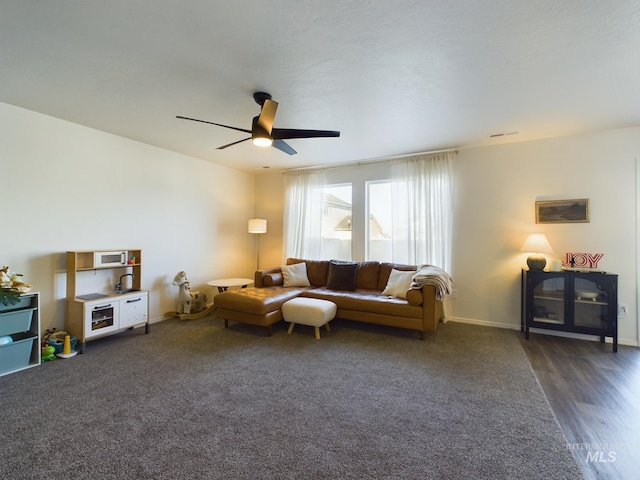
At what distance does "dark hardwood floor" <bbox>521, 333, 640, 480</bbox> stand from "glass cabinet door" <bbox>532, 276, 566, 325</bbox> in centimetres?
29

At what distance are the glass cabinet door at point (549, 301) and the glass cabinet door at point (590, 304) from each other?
13 centimetres

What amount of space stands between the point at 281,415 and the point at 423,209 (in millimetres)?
3494

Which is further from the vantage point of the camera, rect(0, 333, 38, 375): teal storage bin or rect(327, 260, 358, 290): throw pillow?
rect(327, 260, 358, 290): throw pillow

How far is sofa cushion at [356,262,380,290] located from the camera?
14.5 ft

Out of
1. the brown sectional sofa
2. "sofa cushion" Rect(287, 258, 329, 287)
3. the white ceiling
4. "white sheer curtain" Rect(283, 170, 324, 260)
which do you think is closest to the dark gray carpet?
the brown sectional sofa

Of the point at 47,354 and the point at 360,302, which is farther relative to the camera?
the point at 360,302

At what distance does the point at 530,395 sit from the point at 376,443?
4.78ft

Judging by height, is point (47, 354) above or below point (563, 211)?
below

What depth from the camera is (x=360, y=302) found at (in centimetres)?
373

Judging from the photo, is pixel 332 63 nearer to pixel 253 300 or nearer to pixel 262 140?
pixel 262 140

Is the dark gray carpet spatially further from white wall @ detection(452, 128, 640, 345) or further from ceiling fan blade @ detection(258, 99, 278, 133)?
ceiling fan blade @ detection(258, 99, 278, 133)

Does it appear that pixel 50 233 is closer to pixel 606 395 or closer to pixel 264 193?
pixel 264 193

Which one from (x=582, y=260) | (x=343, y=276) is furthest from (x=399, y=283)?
(x=582, y=260)

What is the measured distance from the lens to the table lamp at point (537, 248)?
3.48 metres
